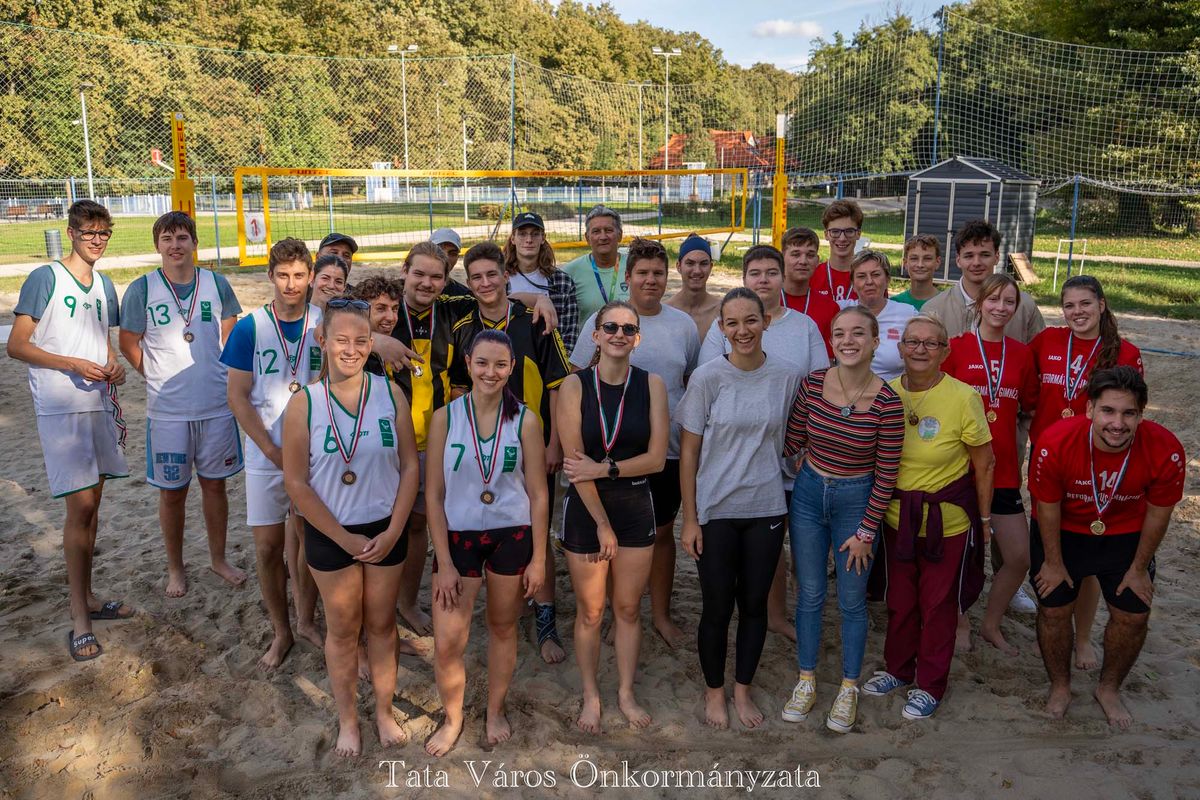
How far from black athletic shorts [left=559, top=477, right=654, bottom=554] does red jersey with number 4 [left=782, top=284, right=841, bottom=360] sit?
1.45 metres

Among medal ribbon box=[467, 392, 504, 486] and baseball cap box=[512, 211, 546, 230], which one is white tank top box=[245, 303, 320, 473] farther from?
baseball cap box=[512, 211, 546, 230]

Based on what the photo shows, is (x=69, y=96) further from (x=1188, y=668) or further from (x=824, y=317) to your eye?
(x=1188, y=668)

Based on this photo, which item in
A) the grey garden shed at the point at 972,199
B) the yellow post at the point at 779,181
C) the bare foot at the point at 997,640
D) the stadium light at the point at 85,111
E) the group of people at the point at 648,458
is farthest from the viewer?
the stadium light at the point at 85,111

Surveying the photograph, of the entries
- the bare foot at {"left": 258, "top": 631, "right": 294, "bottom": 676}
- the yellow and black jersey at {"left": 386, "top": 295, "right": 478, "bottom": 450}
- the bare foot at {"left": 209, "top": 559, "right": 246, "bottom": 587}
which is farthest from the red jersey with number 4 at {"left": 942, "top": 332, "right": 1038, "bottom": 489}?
the bare foot at {"left": 209, "top": 559, "right": 246, "bottom": 587}

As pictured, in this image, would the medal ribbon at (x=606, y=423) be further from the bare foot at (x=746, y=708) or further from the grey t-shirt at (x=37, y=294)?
the grey t-shirt at (x=37, y=294)

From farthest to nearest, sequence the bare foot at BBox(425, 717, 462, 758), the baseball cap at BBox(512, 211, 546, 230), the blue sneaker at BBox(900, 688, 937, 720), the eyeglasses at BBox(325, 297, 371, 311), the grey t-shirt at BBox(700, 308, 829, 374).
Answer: the baseball cap at BBox(512, 211, 546, 230), the grey t-shirt at BBox(700, 308, 829, 374), the blue sneaker at BBox(900, 688, 937, 720), the bare foot at BBox(425, 717, 462, 758), the eyeglasses at BBox(325, 297, 371, 311)

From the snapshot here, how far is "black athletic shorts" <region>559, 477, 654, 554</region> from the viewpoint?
11.1ft

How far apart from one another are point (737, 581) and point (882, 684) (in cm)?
81

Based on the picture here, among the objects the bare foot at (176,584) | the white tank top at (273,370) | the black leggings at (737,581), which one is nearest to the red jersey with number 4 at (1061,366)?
the black leggings at (737,581)

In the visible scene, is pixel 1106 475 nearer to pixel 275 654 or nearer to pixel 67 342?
pixel 275 654

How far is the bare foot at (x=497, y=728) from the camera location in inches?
134

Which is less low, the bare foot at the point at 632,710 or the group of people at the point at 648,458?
the group of people at the point at 648,458

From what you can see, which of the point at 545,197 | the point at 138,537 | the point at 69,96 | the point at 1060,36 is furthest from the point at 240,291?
the point at 1060,36

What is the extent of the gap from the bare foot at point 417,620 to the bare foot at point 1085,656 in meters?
2.94
